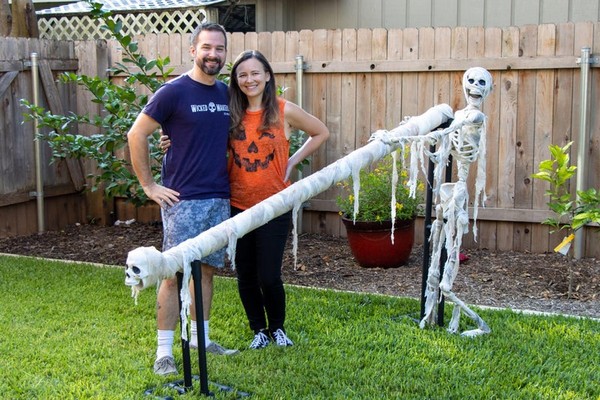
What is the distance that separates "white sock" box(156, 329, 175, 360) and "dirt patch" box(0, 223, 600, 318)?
7.02ft

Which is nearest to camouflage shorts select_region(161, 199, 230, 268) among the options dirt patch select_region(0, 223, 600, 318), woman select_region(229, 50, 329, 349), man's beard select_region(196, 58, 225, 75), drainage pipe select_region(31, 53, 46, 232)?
woman select_region(229, 50, 329, 349)

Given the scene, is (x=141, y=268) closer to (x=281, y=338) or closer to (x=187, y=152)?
(x=187, y=152)

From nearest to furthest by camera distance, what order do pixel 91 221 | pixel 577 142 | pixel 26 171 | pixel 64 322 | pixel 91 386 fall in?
pixel 91 386 → pixel 64 322 → pixel 577 142 → pixel 26 171 → pixel 91 221

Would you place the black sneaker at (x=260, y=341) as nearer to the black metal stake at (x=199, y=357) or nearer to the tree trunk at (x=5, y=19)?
the black metal stake at (x=199, y=357)

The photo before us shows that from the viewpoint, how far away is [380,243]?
648 cm

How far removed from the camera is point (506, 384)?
3873mm

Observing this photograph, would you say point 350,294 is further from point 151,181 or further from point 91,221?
point 91,221

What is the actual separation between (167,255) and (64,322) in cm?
191

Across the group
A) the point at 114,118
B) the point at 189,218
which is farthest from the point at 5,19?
the point at 189,218

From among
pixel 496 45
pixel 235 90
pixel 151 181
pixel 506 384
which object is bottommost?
pixel 506 384

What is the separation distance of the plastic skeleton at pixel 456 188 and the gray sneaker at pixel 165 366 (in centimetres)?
153

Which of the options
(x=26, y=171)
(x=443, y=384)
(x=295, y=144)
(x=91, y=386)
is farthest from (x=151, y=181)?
(x=26, y=171)

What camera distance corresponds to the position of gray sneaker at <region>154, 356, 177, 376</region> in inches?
159

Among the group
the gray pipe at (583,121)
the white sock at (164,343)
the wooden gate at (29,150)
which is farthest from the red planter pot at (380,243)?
the wooden gate at (29,150)
